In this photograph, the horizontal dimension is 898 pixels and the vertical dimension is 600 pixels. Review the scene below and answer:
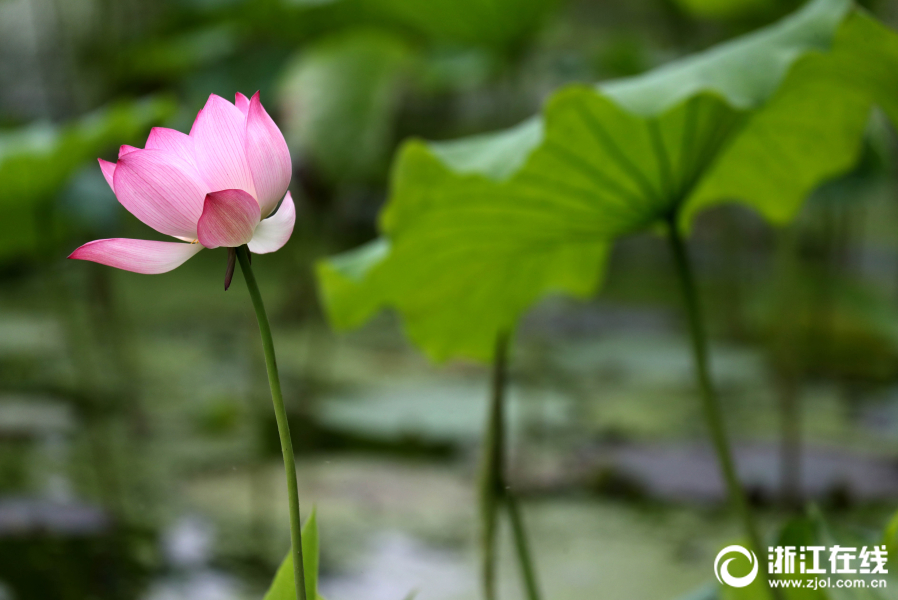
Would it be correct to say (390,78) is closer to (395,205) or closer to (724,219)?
(395,205)

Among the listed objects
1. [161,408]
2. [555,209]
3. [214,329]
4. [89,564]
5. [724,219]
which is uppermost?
[724,219]

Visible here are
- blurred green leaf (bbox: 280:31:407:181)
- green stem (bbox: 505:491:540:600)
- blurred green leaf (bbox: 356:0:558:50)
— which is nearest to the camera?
green stem (bbox: 505:491:540:600)

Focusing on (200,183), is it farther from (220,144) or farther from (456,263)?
(456,263)

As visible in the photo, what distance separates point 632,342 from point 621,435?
1.04m

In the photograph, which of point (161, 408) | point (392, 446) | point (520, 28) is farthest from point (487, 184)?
point (161, 408)

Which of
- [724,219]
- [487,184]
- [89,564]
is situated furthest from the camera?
[724,219]

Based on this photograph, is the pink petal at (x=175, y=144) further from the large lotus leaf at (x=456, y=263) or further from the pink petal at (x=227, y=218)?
the large lotus leaf at (x=456, y=263)

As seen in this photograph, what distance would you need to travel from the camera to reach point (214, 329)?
2484mm

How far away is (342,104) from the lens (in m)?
1.41

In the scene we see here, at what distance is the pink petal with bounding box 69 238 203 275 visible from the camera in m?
0.23

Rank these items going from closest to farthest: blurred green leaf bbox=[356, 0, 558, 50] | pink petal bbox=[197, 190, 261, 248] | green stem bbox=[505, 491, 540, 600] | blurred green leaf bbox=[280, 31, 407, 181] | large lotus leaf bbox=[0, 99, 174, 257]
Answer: pink petal bbox=[197, 190, 261, 248] → green stem bbox=[505, 491, 540, 600] → large lotus leaf bbox=[0, 99, 174, 257] → blurred green leaf bbox=[356, 0, 558, 50] → blurred green leaf bbox=[280, 31, 407, 181]

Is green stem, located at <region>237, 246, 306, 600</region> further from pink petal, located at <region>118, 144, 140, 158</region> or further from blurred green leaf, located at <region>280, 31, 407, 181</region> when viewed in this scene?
blurred green leaf, located at <region>280, 31, 407, 181</region>

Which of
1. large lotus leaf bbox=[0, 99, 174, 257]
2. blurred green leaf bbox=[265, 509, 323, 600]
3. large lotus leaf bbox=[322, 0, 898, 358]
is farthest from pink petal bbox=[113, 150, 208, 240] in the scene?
large lotus leaf bbox=[0, 99, 174, 257]

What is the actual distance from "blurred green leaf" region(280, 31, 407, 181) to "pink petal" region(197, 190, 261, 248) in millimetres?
1186
